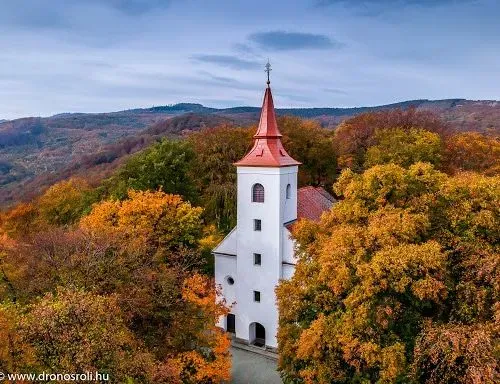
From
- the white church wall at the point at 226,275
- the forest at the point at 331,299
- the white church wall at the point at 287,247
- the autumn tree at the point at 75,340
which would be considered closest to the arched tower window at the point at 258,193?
the white church wall at the point at 287,247

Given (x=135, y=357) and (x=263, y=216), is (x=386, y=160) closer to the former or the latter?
(x=263, y=216)

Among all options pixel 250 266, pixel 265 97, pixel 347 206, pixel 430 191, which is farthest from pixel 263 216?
pixel 430 191

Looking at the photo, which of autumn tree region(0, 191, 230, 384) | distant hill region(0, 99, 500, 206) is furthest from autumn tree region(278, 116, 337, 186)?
distant hill region(0, 99, 500, 206)

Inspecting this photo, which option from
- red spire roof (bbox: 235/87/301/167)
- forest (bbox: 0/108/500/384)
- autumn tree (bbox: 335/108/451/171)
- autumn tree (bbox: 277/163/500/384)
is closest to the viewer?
forest (bbox: 0/108/500/384)

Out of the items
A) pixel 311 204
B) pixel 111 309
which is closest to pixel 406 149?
pixel 311 204

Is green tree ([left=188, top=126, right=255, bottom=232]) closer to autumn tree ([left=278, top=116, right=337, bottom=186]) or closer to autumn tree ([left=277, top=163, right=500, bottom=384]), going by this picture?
autumn tree ([left=278, top=116, right=337, bottom=186])

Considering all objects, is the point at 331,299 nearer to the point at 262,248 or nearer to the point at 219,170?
the point at 262,248

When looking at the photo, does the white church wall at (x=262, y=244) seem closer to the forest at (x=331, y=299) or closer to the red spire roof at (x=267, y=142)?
the red spire roof at (x=267, y=142)
